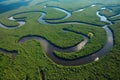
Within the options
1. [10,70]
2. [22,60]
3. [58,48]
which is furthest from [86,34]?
[10,70]

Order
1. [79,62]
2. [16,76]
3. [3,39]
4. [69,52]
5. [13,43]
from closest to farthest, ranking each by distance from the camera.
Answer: [16,76] → [79,62] → [69,52] → [13,43] → [3,39]

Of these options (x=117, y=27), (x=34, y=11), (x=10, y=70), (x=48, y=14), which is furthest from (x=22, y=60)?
(x=34, y=11)

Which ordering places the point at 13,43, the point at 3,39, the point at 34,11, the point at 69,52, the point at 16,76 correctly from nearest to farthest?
the point at 16,76 → the point at 69,52 → the point at 13,43 → the point at 3,39 → the point at 34,11

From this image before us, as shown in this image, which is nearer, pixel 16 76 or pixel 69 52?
pixel 16 76

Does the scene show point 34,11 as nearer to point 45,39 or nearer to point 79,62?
point 45,39

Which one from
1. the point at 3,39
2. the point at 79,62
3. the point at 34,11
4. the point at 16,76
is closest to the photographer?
the point at 16,76

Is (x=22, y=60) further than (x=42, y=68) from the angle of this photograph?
Yes

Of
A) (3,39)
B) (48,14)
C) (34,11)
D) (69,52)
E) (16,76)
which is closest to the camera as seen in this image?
(16,76)

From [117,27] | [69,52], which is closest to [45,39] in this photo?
[69,52]

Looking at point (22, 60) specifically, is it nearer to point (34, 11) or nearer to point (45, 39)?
point (45, 39)
